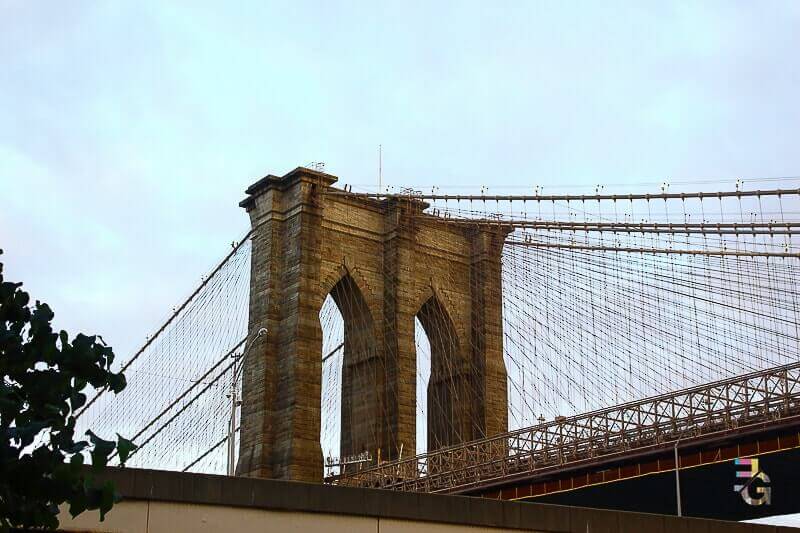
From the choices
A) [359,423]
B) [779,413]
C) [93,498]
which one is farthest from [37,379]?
[359,423]

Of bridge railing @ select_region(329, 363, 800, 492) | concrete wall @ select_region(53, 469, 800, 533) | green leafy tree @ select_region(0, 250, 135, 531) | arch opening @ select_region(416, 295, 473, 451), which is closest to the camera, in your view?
green leafy tree @ select_region(0, 250, 135, 531)

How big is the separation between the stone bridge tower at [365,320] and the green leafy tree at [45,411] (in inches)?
1737

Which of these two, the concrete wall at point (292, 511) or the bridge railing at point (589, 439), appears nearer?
the concrete wall at point (292, 511)

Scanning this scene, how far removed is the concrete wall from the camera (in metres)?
18.1

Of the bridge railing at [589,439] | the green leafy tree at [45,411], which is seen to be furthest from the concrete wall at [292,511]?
the bridge railing at [589,439]

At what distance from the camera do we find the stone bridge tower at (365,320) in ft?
193

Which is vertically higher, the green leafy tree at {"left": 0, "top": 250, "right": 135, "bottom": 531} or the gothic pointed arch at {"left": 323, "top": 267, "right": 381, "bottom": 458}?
the gothic pointed arch at {"left": 323, "top": 267, "right": 381, "bottom": 458}

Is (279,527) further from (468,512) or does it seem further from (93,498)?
(93,498)

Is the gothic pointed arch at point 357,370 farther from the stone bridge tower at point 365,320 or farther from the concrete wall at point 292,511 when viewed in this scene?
the concrete wall at point 292,511

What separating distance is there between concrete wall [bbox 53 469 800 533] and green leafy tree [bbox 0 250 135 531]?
501 cm

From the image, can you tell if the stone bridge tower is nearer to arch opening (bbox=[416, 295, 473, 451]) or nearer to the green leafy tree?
arch opening (bbox=[416, 295, 473, 451])

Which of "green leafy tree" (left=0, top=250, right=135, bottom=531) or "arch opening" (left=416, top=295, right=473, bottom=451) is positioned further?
"arch opening" (left=416, top=295, right=473, bottom=451)

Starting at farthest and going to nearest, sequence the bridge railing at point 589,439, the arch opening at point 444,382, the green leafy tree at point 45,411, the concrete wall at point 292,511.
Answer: the arch opening at point 444,382 → the bridge railing at point 589,439 → the concrete wall at point 292,511 → the green leafy tree at point 45,411

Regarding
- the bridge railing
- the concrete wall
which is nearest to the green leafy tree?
the concrete wall
